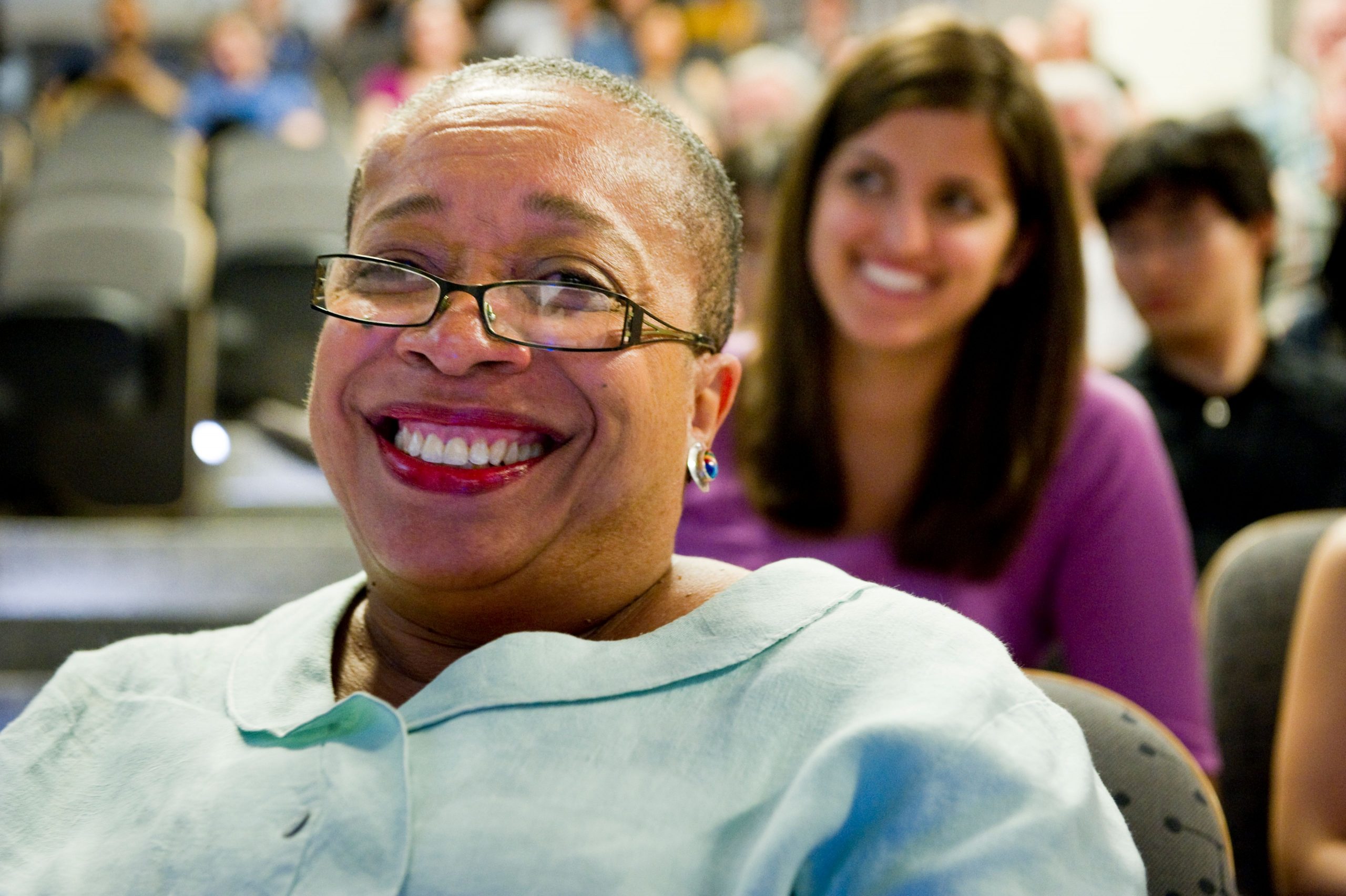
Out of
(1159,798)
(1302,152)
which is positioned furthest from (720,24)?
(1159,798)

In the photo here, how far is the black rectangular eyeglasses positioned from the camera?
0.95 metres

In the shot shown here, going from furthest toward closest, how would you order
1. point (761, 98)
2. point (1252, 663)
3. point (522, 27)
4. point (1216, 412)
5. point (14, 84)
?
point (14, 84)
point (522, 27)
point (761, 98)
point (1216, 412)
point (1252, 663)

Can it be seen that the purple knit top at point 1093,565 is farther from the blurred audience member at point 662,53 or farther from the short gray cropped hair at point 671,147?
the blurred audience member at point 662,53

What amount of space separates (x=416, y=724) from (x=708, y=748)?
20 centimetres

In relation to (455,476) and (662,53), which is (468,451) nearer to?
(455,476)

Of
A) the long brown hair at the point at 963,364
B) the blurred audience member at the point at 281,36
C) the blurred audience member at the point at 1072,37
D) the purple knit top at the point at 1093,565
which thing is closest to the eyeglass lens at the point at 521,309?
the purple knit top at the point at 1093,565

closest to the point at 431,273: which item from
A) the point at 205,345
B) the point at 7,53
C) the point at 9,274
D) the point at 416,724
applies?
the point at 416,724

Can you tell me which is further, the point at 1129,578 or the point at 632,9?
the point at 632,9

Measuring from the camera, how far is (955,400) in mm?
1912

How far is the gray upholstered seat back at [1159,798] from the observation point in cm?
99

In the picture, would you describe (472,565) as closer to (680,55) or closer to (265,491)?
(265,491)

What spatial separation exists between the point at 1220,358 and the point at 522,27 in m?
5.39

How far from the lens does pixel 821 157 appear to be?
6.58 feet

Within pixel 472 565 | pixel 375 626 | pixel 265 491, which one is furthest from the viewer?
pixel 265 491
